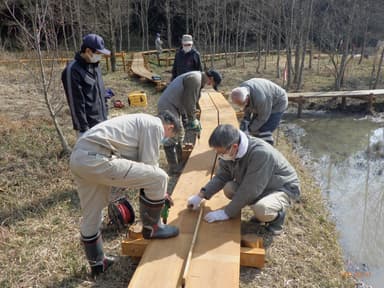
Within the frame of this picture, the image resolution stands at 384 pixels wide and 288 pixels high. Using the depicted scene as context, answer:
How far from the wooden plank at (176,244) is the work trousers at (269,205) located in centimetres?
56

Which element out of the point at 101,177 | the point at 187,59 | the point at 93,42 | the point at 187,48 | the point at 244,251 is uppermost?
the point at 93,42

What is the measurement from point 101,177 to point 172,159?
8.13ft

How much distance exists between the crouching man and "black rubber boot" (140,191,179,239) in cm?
41

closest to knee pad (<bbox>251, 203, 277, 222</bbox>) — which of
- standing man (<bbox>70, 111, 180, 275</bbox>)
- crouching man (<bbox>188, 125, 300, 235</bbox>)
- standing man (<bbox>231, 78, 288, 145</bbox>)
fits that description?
crouching man (<bbox>188, 125, 300, 235</bbox>)

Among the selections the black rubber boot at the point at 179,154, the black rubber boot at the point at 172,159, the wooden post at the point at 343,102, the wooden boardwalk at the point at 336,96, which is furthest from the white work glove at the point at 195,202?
the wooden post at the point at 343,102

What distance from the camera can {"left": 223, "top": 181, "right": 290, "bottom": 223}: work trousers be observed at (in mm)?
3109

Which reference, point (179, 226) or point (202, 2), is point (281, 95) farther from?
point (202, 2)

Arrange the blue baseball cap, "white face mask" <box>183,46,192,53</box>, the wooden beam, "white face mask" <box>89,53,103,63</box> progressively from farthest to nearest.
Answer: "white face mask" <box>183,46,192,53</box> < "white face mask" <box>89,53,103,63</box> < the blue baseball cap < the wooden beam

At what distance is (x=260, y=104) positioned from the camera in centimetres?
454

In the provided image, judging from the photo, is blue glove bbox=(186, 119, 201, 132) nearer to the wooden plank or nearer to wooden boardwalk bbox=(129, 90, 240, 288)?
the wooden plank

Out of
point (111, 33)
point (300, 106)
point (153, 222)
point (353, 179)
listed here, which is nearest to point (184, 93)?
point (153, 222)

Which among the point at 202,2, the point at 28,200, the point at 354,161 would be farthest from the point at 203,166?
the point at 202,2

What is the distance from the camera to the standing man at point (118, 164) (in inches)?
95.2

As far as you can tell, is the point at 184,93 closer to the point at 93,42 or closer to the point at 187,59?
the point at 93,42
